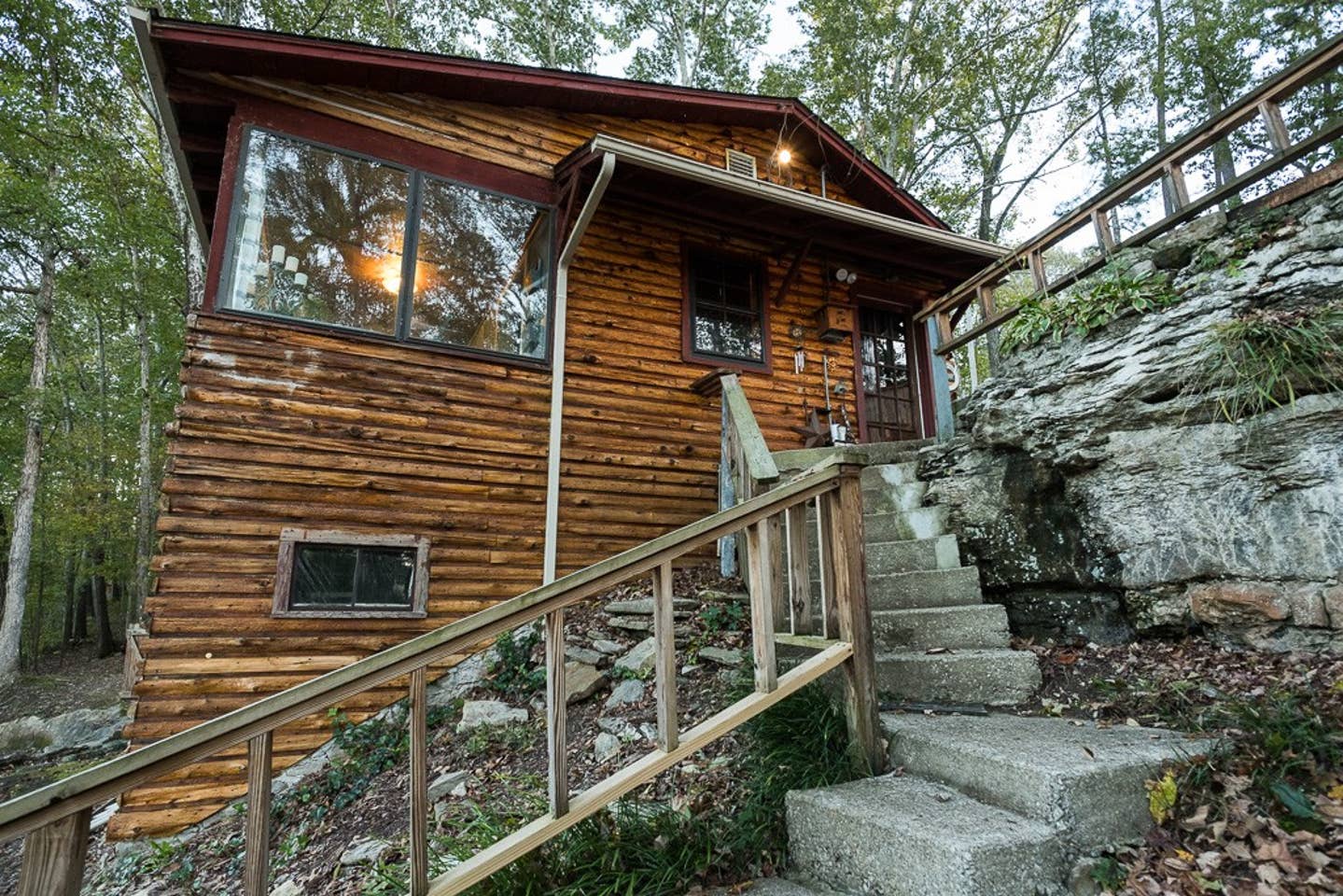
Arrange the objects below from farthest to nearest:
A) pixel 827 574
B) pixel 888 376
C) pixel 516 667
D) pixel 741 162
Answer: pixel 888 376 < pixel 741 162 < pixel 516 667 < pixel 827 574

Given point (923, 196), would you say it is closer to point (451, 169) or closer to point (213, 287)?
point (451, 169)

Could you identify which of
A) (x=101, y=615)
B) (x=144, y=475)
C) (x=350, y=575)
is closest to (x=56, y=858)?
(x=350, y=575)

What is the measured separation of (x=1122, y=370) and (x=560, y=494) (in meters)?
4.07

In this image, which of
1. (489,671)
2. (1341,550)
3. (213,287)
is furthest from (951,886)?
(213,287)

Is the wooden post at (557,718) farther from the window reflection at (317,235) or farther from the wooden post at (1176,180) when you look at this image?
the wooden post at (1176,180)

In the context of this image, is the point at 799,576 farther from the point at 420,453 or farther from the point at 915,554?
the point at 420,453

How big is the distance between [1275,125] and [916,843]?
400cm

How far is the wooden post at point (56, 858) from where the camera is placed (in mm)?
1274

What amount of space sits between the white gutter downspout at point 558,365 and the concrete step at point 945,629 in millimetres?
2970

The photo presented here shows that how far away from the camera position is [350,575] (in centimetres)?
457

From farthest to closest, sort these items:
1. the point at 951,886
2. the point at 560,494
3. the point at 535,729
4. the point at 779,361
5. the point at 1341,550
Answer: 1. the point at 779,361
2. the point at 560,494
3. the point at 535,729
4. the point at 1341,550
5. the point at 951,886

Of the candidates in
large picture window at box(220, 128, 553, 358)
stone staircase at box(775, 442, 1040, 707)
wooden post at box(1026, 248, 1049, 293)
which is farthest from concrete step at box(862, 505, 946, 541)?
large picture window at box(220, 128, 553, 358)

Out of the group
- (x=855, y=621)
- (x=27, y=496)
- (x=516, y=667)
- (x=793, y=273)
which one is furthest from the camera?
(x=27, y=496)

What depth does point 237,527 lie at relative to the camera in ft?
13.8
